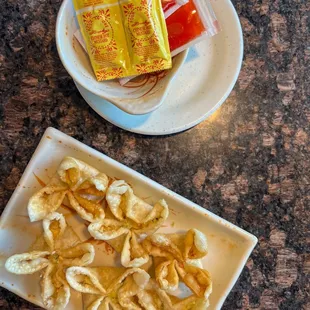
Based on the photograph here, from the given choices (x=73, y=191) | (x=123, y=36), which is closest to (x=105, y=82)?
(x=123, y=36)

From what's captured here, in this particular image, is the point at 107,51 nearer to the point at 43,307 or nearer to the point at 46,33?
the point at 46,33

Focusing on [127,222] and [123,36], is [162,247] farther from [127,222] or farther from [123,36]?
[123,36]

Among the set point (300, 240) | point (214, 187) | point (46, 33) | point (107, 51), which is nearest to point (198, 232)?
point (214, 187)

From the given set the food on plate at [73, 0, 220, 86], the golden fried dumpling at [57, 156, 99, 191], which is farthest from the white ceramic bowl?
the golden fried dumpling at [57, 156, 99, 191]

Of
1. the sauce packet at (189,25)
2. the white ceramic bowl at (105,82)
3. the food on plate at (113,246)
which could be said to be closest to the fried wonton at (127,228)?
the food on plate at (113,246)

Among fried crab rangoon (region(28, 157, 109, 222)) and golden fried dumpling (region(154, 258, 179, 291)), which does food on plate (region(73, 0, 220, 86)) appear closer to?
fried crab rangoon (region(28, 157, 109, 222))

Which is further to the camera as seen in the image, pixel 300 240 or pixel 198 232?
pixel 300 240
